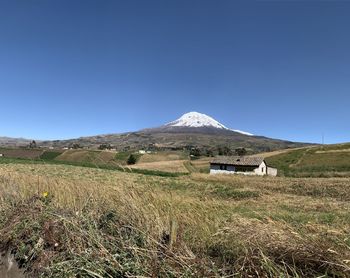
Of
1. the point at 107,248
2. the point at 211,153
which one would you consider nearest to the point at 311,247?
the point at 107,248

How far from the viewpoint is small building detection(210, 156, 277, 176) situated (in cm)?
8475

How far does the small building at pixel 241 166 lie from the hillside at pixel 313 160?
13.1 feet

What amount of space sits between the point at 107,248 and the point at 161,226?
626mm

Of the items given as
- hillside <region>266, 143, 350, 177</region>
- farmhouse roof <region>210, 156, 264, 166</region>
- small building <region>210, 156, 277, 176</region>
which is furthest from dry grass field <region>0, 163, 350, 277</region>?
farmhouse roof <region>210, 156, 264, 166</region>

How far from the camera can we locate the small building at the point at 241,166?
278 feet

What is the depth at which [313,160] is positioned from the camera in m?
89.5

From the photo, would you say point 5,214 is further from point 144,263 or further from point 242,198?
point 242,198

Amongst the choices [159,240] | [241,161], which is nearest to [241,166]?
[241,161]

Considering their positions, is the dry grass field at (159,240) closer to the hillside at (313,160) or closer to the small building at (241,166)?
the hillside at (313,160)

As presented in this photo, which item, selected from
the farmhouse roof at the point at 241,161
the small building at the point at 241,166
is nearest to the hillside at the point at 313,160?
the small building at the point at 241,166

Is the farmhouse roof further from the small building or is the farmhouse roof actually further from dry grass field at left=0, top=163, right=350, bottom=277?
dry grass field at left=0, top=163, right=350, bottom=277

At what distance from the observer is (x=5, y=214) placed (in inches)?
231

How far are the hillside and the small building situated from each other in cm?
400

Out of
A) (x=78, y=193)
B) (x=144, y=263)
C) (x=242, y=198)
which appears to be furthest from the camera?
(x=242, y=198)
